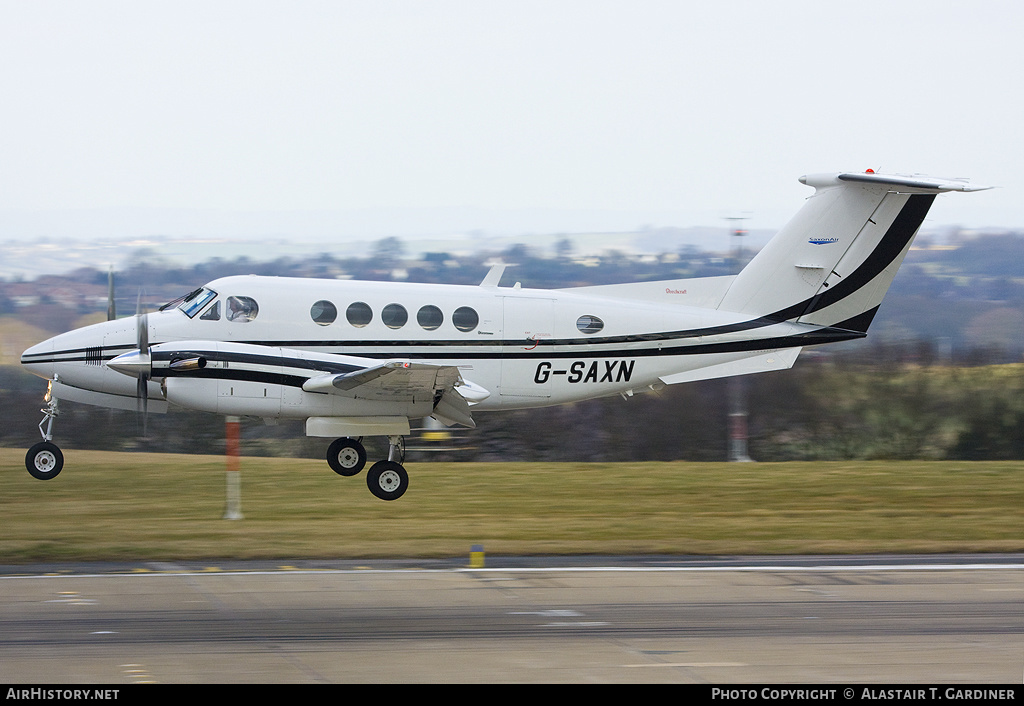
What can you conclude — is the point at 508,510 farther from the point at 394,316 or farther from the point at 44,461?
the point at 44,461

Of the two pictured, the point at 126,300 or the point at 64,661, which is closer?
the point at 64,661

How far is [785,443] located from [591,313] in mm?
9406

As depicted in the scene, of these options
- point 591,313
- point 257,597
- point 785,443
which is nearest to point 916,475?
point 785,443

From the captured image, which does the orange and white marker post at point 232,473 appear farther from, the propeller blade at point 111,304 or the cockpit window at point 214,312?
the propeller blade at point 111,304

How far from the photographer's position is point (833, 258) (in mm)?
15148

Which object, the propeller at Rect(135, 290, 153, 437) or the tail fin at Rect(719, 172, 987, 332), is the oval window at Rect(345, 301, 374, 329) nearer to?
the propeller at Rect(135, 290, 153, 437)

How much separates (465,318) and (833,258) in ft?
17.9

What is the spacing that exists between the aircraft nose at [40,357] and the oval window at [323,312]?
143 inches

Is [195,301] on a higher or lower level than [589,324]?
higher

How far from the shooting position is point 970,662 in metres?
7.67

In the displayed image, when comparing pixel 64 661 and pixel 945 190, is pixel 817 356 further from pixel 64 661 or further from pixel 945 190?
pixel 64 661

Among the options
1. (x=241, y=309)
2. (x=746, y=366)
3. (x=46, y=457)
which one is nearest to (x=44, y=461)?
(x=46, y=457)
